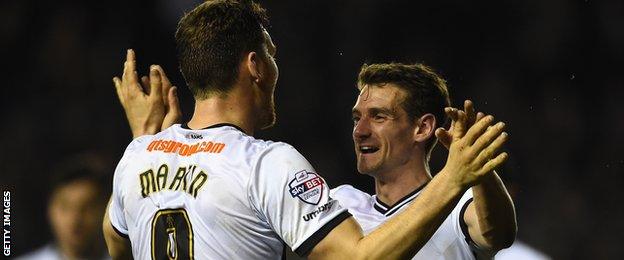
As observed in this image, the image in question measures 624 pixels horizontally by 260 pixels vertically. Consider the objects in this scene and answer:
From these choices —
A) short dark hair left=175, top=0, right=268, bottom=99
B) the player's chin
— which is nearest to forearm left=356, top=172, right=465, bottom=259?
short dark hair left=175, top=0, right=268, bottom=99

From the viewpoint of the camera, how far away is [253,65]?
10.2ft

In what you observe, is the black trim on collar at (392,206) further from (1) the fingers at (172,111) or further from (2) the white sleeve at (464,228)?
(1) the fingers at (172,111)

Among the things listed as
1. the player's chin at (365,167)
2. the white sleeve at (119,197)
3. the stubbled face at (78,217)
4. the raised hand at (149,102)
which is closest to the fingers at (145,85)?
the raised hand at (149,102)

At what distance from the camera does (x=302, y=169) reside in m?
2.86

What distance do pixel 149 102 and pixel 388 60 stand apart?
15.5ft

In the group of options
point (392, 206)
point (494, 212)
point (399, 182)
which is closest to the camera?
point (494, 212)

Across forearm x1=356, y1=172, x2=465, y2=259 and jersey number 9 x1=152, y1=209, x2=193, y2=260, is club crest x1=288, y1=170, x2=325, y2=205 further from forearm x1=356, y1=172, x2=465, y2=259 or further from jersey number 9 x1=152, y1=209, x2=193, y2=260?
jersey number 9 x1=152, y1=209, x2=193, y2=260

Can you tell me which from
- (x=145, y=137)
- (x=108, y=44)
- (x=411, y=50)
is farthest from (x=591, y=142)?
(x=145, y=137)

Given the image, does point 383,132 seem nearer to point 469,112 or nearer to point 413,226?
point 469,112

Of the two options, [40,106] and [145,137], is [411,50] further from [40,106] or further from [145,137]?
[145,137]

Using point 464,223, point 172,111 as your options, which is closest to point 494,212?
point 464,223

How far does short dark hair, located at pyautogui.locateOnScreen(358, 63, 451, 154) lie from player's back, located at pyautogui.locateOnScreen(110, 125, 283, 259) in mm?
1499

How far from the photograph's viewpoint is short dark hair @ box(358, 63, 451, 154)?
4.38 meters

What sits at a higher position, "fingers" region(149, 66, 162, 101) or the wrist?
"fingers" region(149, 66, 162, 101)
